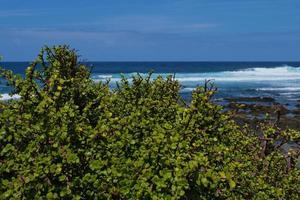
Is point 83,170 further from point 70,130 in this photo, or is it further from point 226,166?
point 226,166

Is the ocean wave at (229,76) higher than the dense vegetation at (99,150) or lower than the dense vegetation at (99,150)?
lower

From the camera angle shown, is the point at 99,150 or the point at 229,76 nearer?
the point at 99,150

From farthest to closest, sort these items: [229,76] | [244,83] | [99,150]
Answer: [229,76] → [244,83] → [99,150]

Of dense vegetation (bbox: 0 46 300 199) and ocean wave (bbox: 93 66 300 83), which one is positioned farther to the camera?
ocean wave (bbox: 93 66 300 83)

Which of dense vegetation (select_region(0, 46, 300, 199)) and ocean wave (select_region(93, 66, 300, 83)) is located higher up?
dense vegetation (select_region(0, 46, 300, 199))

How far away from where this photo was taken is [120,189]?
6176 millimetres

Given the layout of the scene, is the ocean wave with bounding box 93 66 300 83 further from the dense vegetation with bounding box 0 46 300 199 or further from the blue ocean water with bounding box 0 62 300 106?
the dense vegetation with bounding box 0 46 300 199

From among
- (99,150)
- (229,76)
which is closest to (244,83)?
(229,76)

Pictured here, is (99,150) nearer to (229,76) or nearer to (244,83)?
(244,83)

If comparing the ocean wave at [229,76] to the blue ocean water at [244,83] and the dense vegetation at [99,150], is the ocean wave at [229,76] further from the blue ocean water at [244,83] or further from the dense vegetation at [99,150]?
the dense vegetation at [99,150]

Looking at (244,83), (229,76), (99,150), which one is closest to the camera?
(99,150)

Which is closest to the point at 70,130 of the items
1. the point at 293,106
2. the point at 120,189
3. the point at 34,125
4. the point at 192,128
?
the point at 34,125

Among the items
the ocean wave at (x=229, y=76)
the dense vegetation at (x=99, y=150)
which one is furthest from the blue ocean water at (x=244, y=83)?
the dense vegetation at (x=99, y=150)

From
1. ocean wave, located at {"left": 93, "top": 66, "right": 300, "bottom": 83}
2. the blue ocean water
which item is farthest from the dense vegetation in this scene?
ocean wave, located at {"left": 93, "top": 66, "right": 300, "bottom": 83}
